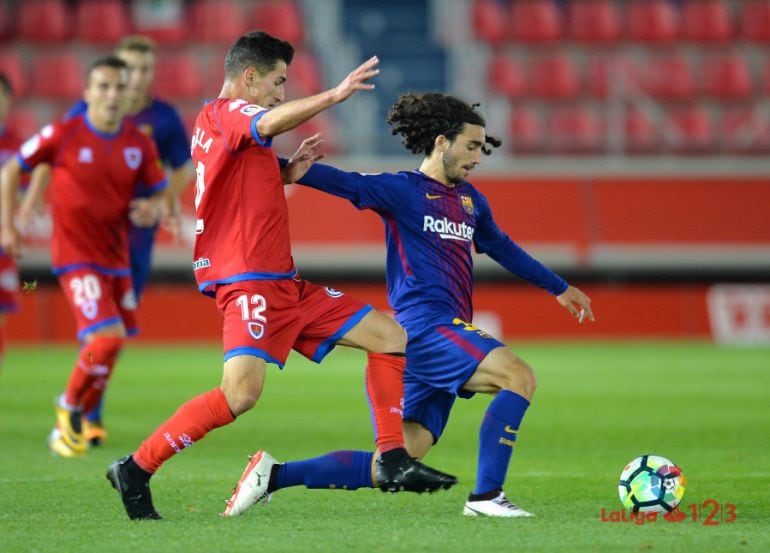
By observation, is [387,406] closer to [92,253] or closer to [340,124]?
[92,253]

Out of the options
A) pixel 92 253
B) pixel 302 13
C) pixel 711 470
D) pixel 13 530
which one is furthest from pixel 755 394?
pixel 302 13

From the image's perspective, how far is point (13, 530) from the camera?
5398mm

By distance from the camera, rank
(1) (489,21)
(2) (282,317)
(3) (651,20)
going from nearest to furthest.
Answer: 1. (2) (282,317)
2. (1) (489,21)
3. (3) (651,20)

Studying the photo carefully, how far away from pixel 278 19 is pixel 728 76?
6.48 metres

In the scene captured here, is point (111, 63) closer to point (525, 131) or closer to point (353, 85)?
point (353, 85)

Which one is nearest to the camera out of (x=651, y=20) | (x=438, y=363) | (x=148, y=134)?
(x=438, y=363)

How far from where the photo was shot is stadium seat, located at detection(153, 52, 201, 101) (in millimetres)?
18719

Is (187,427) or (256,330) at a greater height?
(256,330)

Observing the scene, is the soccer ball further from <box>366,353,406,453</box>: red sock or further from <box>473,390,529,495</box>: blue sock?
<box>366,353,406,453</box>: red sock

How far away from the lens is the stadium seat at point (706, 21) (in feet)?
67.6

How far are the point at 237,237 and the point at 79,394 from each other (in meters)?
3.06

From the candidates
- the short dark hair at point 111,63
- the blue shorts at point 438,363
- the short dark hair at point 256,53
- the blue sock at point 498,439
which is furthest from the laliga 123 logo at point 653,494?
the short dark hair at point 111,63

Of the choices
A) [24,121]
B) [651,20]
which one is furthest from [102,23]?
[651,20]

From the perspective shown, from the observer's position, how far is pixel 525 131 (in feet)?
60.8
